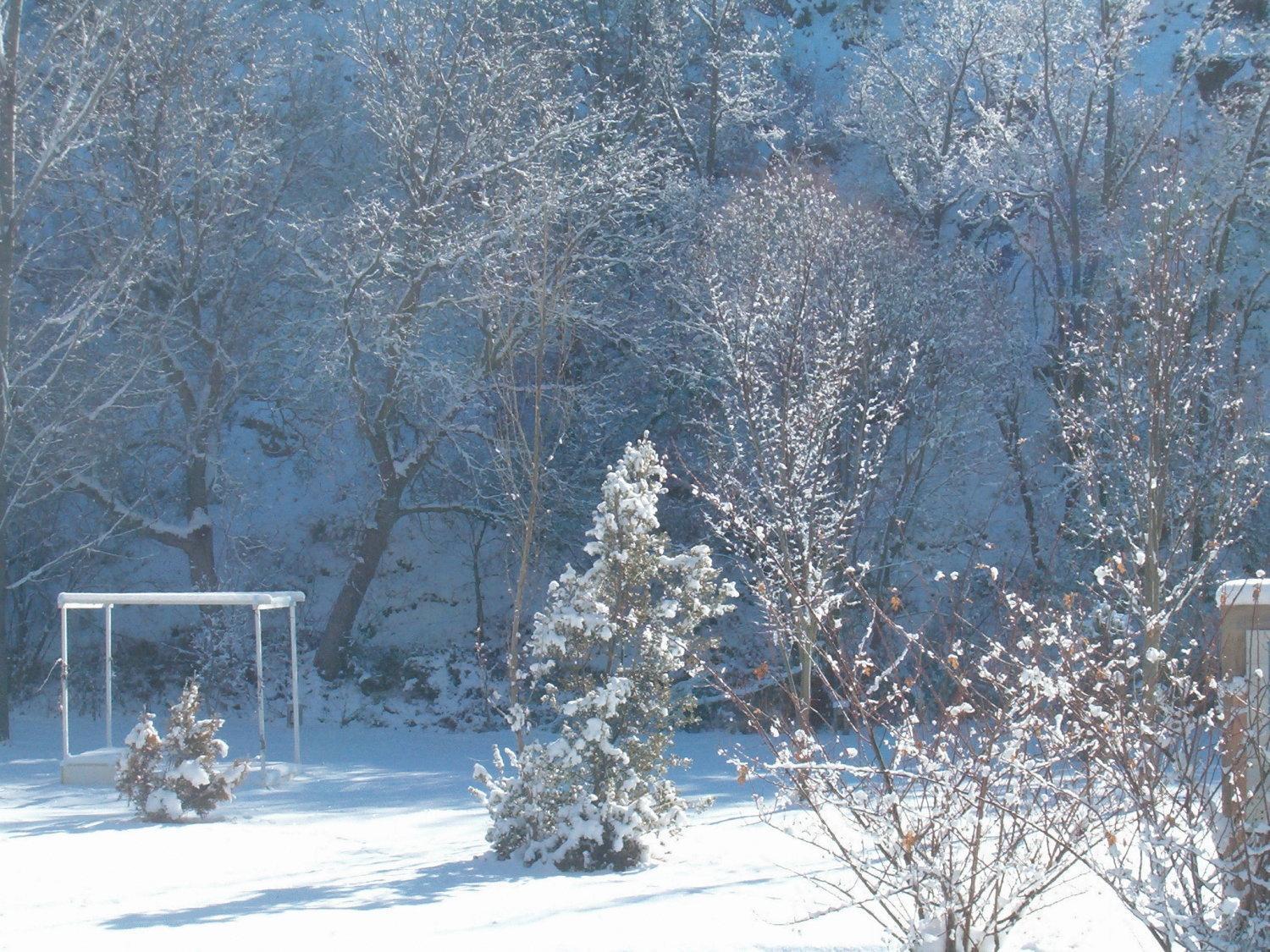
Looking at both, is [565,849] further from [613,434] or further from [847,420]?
[613,434]

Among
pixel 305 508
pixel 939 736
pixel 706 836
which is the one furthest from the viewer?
pixel 305 508

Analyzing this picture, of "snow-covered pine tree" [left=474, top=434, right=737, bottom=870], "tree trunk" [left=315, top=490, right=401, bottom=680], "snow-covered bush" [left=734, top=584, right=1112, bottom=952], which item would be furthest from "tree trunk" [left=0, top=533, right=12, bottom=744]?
"snow-covered bush" [left=734, top=584, right=1112, bottom=952]

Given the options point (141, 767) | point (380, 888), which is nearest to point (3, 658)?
point (141, 767)

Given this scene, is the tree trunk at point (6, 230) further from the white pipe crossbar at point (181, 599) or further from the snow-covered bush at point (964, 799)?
the snow-covered bush at point (964, 799)

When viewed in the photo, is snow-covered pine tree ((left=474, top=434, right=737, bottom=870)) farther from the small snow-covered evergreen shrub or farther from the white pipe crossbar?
the white pipe crossbar

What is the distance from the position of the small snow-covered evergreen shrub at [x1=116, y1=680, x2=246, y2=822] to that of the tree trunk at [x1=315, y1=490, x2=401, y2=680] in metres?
7.86

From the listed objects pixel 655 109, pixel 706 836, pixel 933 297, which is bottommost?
pixel 706 836

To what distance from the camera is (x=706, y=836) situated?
856cm

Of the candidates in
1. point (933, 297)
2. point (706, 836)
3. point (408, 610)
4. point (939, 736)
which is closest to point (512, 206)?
point (933, 297)

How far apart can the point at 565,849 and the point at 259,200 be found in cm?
1339

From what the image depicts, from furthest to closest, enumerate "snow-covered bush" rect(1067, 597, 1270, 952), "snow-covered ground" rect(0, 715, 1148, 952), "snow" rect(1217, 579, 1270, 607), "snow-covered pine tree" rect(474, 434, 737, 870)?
"snow-covered pine tree" rect(474, 434, 737, 870)
"snow-covered ground" rect(0, 715, 1148, 952)
"snow" rect(1217, 579, 1270, 607)
"snow-covered bush" rect(1067, 597, 1270, 952)

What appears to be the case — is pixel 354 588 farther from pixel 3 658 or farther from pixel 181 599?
pixel 181 599

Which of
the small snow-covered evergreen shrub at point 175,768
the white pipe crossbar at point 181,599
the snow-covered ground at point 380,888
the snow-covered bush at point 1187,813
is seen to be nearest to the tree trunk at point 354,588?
the white pipe crossbar at point 181,599

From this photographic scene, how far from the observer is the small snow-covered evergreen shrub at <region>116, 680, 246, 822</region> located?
9.09 meters
